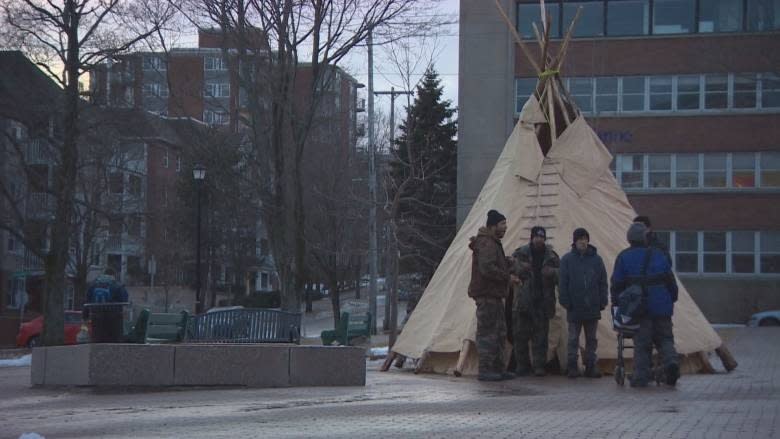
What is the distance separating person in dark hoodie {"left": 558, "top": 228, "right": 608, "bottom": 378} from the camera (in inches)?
527

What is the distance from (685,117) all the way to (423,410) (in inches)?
1495

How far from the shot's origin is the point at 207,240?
2574 inches

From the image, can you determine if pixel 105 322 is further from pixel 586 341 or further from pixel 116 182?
pixel 116 182

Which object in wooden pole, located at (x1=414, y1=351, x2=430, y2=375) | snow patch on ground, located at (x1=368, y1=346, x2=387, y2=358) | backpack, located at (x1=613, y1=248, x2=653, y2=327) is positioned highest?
backpack, located at (x1=613, y1=248, x2=653, y2=327)

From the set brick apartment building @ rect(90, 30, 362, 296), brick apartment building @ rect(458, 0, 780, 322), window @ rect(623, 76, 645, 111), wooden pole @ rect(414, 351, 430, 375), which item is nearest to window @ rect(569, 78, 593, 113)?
brick apartment building @ rect(458, 0, 780, 322)

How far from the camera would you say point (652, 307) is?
40.1ft

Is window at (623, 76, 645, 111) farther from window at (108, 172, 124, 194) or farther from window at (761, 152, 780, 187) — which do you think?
window at (108, 172, 124, 194)

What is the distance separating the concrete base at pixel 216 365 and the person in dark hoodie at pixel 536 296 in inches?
85.9

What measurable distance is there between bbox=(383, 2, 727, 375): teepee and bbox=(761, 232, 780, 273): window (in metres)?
30.8

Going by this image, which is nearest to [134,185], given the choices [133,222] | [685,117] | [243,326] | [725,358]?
[133,222]

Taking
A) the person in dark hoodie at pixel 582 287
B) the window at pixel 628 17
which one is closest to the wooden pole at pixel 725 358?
the person in dark hoodie at pixel 582 287

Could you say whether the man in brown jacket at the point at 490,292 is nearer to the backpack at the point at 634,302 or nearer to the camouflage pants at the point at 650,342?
the backpack at the point at 634,302

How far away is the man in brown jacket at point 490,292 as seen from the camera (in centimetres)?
1337

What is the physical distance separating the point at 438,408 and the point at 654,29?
3875cm
